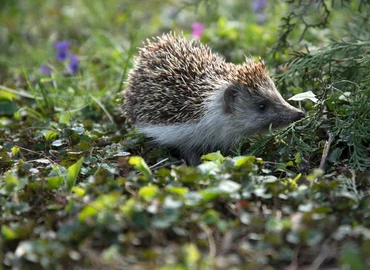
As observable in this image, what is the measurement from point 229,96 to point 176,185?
1.58 m

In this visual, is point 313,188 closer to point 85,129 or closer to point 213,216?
point 213,216

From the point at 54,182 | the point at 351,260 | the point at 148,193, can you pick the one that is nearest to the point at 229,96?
the point at 54,182

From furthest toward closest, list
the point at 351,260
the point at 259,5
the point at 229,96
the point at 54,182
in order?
1. the point at 259,5
2. the point at 229,96
3. the point at 54,182
4. the point at 351,260

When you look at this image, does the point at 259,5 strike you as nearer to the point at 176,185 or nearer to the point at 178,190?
the point at 176,185

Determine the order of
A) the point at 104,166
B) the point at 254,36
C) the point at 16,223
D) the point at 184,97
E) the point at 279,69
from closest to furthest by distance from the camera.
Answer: the point at 16,223 < the point at 104,166 < the point at 184,97 < the point at 279,69 < the point at 254,36

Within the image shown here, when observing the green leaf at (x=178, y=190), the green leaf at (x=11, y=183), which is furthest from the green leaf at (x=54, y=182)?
the green leaf at (x=178, y=190)

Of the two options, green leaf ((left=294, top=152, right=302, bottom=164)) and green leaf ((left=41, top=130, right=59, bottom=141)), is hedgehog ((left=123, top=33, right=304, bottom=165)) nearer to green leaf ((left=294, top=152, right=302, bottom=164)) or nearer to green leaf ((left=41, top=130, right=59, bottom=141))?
green leaf ((left=294, top=152, right=302, bottom=164))

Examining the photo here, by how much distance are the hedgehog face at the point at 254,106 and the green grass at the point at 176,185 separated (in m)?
0.22

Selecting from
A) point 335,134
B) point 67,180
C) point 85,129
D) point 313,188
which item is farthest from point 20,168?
point 335,134

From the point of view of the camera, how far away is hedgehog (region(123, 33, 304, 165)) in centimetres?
530

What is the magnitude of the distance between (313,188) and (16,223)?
6.13 ft

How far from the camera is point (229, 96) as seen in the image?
17.4 ft

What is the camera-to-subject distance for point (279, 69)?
6.78 meters

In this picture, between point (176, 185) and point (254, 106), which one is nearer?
point (176, 185)
